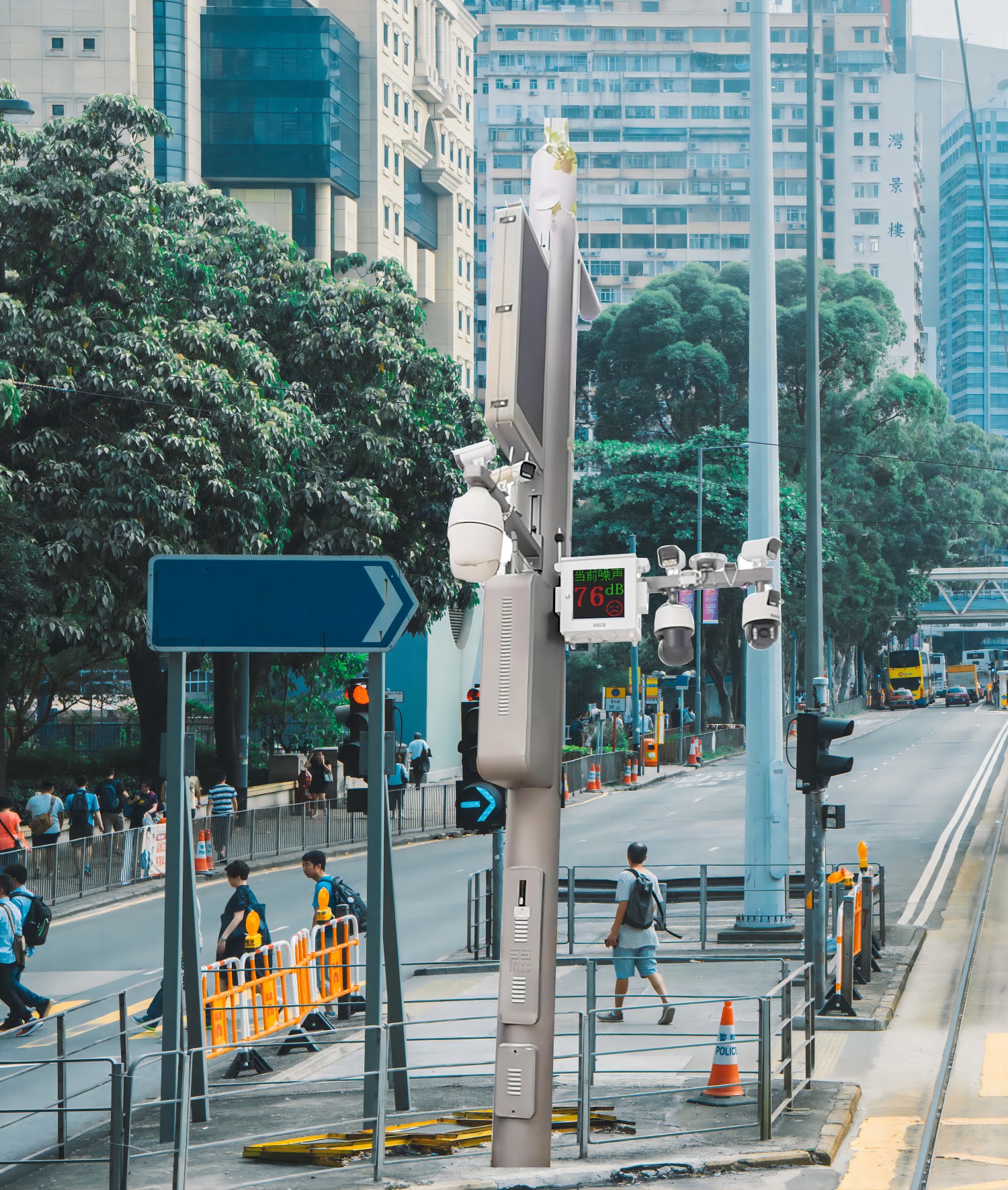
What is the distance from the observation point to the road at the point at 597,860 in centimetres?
1955

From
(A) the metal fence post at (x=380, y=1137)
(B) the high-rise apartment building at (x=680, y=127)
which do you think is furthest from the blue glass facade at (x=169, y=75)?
(B) the high-rise apartment building at (x=680, y=127)

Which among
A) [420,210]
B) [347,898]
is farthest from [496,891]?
[420,210]

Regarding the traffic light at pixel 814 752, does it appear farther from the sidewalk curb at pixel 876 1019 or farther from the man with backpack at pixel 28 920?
the man with backpack at pixel 28 920

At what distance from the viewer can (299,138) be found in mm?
72812

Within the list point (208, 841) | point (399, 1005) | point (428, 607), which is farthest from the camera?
point (428, 607)

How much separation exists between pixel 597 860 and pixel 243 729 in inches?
354

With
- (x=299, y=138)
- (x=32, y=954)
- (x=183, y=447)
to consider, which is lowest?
(x=32, y=954)

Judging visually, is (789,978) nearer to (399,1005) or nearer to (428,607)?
(399,1005)

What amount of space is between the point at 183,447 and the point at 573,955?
486 inches

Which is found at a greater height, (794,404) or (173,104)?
(173,104)

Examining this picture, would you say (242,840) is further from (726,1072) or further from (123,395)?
(726,1072)

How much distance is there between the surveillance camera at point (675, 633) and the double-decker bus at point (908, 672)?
299ft

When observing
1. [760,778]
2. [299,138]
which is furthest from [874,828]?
[299,138]

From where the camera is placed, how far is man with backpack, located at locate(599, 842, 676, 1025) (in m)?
15.3
